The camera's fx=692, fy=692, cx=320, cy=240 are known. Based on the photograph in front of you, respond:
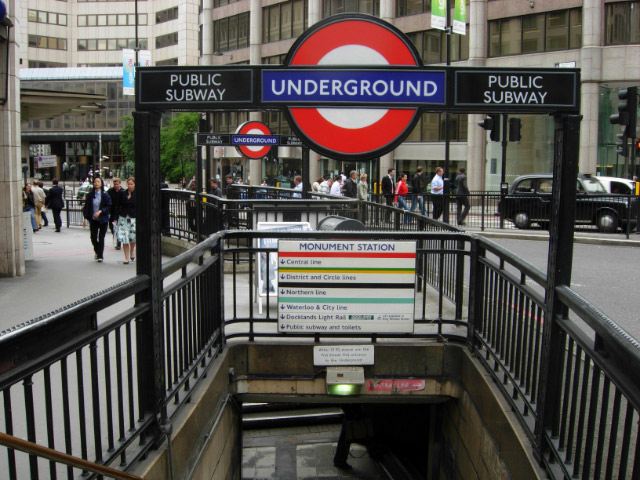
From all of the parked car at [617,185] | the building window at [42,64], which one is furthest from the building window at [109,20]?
the parked car at [617,185]

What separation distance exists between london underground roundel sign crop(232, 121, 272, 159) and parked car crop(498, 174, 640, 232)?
817 centimetres

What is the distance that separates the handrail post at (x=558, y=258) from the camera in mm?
3842

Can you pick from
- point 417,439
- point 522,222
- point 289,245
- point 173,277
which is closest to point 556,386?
point 289,245

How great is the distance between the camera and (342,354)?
20.1 ft

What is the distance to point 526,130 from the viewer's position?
3994 cm

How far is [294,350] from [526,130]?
120 feet

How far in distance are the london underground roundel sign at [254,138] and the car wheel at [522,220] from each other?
9.58 m

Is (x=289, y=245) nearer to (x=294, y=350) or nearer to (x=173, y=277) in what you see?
(x=294, y=350)

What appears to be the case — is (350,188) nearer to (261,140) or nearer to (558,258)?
(261,140)

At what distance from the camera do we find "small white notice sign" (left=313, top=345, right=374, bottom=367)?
20.0 ft

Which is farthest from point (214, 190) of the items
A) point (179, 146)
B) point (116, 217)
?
point (179, 146)

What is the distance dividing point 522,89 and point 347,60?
A: 0.93 metres

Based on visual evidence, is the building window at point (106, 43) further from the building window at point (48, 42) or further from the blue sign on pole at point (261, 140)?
the blue sign on pole at point (261, 140)

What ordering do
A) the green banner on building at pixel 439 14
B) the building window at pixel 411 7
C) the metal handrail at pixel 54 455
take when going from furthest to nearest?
the building window at pixel 411 7 < the green banner on building at pixel 439 14 < the metal handrail at pixel 54 455
